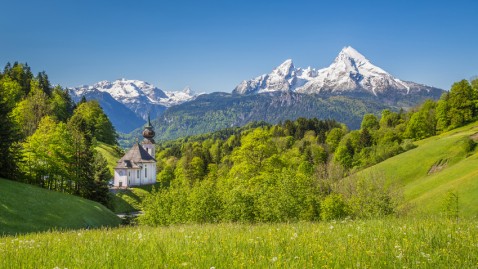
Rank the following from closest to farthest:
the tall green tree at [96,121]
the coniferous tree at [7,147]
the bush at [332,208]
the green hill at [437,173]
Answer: the bush at [332,208]
the coniferous tree at [7,147]
the green hill at [437,173]
the tall green tree at [96,121]

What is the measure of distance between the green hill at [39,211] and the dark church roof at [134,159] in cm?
6661

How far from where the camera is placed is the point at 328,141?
166m

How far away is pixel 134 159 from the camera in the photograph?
130 m

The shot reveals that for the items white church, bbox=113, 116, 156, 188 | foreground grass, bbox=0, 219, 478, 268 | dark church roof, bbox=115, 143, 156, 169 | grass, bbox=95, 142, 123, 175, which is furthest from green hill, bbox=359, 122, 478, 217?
grass, bbox=95, 142, 123, 175

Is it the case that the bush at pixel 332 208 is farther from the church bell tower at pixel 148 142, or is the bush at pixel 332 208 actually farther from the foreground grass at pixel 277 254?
the church bell tower at pixel 148 142

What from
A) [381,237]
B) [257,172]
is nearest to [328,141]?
[257,172]

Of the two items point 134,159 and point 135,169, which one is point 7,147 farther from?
point 134,159

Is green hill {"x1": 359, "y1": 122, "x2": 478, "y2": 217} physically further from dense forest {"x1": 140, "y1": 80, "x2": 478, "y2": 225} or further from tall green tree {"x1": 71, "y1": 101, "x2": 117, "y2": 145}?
tall green tree {"x1": 71, "y1": 101, "x2": 117, "y2": 145}

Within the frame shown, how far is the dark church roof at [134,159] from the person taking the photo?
125m

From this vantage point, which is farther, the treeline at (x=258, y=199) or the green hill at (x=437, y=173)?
the green hill at (x=437, y=173)

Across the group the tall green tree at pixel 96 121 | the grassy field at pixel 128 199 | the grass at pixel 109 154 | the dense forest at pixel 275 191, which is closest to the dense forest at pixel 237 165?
the dense forest at pixel 275 191

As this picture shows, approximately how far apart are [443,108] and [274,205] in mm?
112547

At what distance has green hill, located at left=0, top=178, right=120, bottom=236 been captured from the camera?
40875mm

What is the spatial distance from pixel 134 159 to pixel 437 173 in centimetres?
9184
